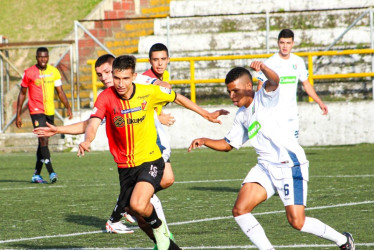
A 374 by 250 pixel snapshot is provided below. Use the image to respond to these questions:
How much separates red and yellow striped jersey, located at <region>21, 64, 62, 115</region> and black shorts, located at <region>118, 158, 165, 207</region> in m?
7.49

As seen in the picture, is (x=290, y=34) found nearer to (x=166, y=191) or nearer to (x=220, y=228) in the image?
(x=166, y=191)

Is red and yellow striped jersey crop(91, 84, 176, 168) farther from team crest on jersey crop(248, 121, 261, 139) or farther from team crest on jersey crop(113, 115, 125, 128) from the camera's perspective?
team crest on jersey crop(248, 121, 261, 139)

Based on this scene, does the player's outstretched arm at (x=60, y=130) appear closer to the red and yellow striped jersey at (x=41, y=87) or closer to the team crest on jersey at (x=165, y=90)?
the team crest on jersey at (x=165, y=90)

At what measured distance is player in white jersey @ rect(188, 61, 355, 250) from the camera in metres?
6.84

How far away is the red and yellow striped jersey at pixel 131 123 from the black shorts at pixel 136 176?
5cm

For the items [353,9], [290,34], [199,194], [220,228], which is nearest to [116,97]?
→ [220,228]

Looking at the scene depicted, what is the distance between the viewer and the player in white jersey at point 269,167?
6836 millimetres

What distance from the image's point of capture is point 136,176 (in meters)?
7.42

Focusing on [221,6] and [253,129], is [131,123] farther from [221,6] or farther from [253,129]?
[221,6]

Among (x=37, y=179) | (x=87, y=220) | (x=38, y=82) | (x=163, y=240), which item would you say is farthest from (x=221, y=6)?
(x=163, y=240)

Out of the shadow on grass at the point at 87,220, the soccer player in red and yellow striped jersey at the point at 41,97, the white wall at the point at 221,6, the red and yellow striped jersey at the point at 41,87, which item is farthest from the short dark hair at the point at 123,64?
the white wall at the point at 221,6

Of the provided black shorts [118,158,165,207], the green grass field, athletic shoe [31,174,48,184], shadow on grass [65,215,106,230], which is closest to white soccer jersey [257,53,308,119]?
the green grass field

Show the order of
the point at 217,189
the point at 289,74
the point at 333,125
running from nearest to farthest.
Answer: the point at 217,189 < the point at 289,74 < the point at 333,125

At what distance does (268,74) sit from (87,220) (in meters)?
3.49
